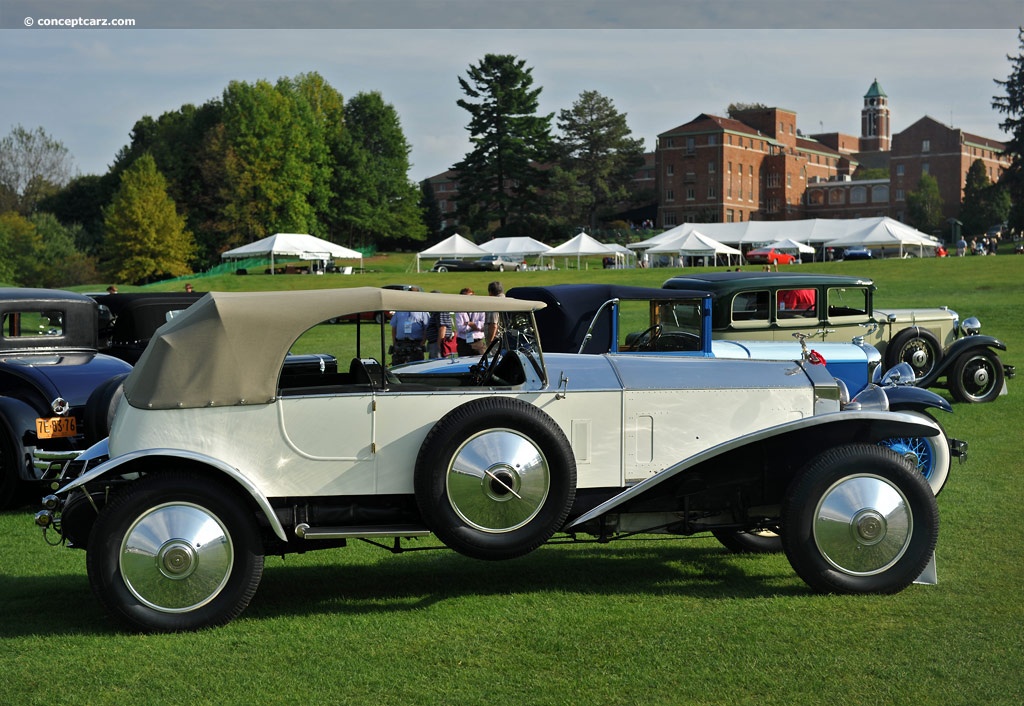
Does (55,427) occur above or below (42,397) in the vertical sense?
below

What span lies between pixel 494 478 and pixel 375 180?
84.5 metres

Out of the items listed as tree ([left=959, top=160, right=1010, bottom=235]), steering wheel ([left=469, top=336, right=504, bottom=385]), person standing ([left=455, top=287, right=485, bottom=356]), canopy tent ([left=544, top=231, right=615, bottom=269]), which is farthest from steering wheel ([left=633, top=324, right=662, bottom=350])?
tree ([left=959, top=160, right=1010, bottom=235])

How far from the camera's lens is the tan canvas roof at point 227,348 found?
528 cm

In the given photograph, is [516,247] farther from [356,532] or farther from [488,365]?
[356,532]

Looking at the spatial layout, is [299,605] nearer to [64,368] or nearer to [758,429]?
[758,429]

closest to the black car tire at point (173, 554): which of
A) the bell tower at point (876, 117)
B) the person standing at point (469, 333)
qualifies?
the person standing at point (469, 333)

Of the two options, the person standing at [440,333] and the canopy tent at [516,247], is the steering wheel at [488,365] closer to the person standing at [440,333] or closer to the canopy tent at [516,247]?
the person standing at [440,333]

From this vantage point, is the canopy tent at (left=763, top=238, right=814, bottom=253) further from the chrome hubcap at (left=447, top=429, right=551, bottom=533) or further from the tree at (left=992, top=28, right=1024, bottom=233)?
the chrome hubcap at (left=447, top=429, right=551, bottom=533)

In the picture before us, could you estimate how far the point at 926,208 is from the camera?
Result: 10462 centimetres

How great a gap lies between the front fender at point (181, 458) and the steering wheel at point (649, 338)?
23.5 ft

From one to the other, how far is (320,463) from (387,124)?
91630 millimetres

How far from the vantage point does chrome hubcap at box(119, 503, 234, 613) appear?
16.6 feet

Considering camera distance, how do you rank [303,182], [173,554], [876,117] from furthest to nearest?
[876,117] < [303,182] < [173,554]

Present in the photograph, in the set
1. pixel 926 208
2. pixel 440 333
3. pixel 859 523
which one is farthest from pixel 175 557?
pixel 926 208
